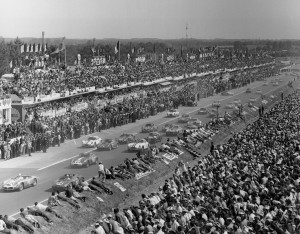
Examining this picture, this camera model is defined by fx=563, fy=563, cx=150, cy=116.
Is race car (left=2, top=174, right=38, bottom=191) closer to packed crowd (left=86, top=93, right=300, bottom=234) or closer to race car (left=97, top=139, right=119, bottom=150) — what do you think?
packed crowd (left=86, top=93, right=300, bottom=234)

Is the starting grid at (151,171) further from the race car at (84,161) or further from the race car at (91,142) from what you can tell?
the race car at (91,142)

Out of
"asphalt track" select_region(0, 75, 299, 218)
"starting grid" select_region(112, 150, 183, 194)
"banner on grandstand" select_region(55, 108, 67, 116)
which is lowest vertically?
"asphalt track" select_region(0, 75, 299, 218)

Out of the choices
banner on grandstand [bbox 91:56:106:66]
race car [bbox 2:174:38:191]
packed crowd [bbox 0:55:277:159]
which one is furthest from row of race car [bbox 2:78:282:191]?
banner on grandstand [bbox 91:56:106:66]

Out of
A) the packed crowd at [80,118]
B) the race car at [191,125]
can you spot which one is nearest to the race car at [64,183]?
the packed crowd at [80,118]

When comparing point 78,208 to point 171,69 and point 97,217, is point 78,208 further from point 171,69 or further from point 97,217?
point 171,69

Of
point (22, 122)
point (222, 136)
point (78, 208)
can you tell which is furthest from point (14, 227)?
point (222, 136)

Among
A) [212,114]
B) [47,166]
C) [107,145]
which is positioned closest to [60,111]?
[107,145]

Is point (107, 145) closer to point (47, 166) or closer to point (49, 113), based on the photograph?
point (47, 166)
